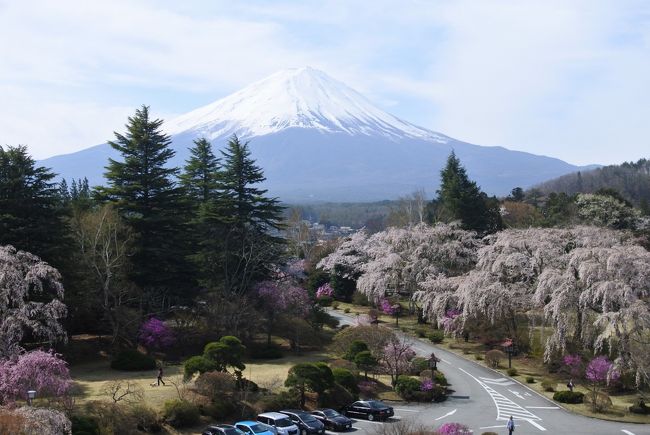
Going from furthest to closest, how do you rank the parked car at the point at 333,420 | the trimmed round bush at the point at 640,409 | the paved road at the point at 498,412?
the trimmed round bush at the point at 640,409 → the paved road at the point at 498,412 → the parked car at the point at 333,420

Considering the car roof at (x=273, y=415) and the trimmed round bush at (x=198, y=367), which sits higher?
the trimmed round bush at (x=198, y=367)

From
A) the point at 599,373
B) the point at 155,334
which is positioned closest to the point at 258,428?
the point at 155,334

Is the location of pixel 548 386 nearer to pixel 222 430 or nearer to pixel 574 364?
pixel 574 364

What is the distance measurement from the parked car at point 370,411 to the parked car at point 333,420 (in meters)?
1.58

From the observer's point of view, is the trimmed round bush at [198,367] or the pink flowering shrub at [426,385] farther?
the pink flowering shrub at [426,385]

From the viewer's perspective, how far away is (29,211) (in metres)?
38.3

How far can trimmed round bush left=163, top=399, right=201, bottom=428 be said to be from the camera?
87.9 feet

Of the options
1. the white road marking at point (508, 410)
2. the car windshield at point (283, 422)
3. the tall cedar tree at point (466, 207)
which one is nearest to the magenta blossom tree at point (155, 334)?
the car windshield at point (283, 422)

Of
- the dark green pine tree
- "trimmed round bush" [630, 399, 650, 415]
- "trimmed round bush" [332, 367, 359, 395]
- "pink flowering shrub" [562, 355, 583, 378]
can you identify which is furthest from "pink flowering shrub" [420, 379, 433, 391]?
the dark green pine tree

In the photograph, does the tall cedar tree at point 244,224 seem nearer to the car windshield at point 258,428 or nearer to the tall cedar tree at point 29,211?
the tall cedar tree at point 29,211

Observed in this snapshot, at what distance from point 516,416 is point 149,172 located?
1196 inches

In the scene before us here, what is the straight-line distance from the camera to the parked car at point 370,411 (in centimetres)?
2978

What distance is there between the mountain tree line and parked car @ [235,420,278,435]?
1559 centimetres

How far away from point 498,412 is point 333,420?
8.90 meters
